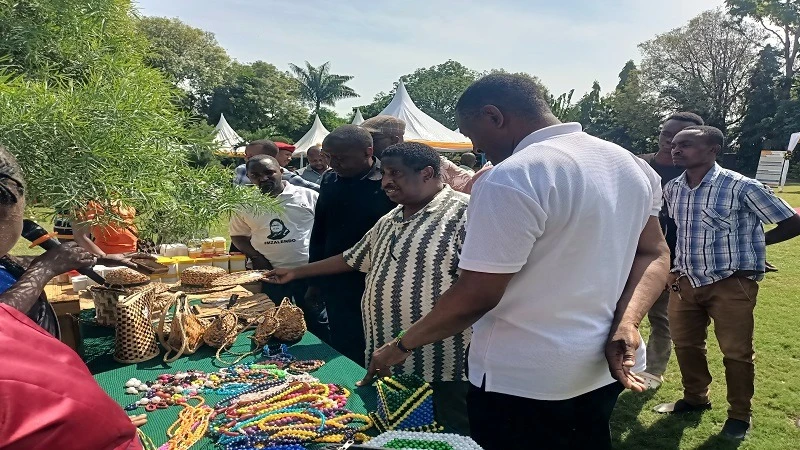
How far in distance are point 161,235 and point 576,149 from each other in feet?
5.92

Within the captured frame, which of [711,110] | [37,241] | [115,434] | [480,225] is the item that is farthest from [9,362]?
[711,110]

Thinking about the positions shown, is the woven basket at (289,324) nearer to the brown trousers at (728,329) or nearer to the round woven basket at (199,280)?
the round woven basket at (199,280)

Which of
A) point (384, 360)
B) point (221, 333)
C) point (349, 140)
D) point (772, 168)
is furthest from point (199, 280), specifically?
point (772, 168)

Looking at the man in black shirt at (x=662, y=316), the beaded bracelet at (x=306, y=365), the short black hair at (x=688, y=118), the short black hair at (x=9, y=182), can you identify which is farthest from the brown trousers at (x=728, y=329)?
the short black hair at (x=9, y=182)

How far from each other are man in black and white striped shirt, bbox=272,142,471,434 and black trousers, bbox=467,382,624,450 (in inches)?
23.2

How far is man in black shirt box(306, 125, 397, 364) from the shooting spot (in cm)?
319

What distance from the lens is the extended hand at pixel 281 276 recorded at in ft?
9.50

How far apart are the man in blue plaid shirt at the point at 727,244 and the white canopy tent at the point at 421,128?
11.7 m

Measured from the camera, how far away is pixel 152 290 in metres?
2.63

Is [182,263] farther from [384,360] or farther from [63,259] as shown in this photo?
[384,360]

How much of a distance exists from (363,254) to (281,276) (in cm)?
56

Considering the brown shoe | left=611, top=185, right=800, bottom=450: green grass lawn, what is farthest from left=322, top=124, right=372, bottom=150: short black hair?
the brown shoe

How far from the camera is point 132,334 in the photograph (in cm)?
227

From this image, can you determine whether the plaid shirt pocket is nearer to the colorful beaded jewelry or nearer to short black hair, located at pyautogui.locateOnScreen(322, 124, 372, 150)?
short black hair, located at pyautogui.locateOnScreen(322, 124, 372, 150)
